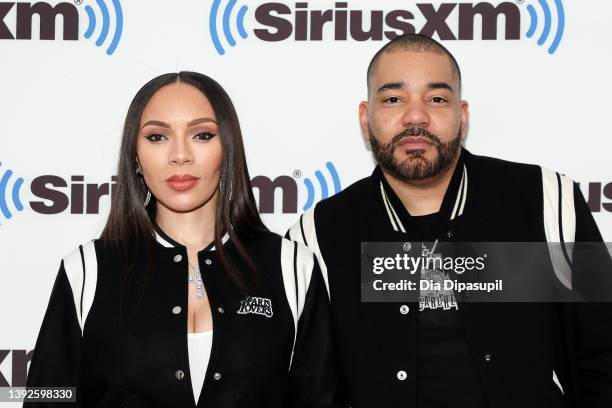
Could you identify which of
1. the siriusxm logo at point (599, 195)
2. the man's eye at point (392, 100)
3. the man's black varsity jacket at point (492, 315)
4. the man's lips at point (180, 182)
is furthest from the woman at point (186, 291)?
the siriusxm logo at point (599, 195)

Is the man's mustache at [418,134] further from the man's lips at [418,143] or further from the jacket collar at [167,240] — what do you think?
the jacket collar at [167,240]

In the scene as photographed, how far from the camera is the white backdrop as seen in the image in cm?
302

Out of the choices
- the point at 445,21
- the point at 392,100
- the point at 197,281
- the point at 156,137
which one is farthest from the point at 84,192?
the point at 445,21

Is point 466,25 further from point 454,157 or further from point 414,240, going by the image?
point 414,240

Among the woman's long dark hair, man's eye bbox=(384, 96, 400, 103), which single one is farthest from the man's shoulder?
the woman's long dark hair

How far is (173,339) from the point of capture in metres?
2.11

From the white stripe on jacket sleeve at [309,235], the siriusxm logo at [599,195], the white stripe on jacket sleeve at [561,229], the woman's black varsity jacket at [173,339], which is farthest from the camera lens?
the siriusxm logo at [599,195]

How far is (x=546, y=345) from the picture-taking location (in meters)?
2.44

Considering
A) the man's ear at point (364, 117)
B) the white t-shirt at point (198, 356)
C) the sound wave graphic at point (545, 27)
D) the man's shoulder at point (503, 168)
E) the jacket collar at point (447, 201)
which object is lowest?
the white t-shirt at point (198, 356)

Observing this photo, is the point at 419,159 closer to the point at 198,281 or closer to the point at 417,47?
the point at 417,47

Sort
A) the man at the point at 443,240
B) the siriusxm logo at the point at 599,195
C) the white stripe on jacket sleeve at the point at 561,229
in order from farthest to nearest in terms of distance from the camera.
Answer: the siriusxm logo at the point at 599,195 → the white stripe on jacket sleeve at the point at 561,229 → the man at the point at 443,240

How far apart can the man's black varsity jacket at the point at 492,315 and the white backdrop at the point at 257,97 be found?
435 millimetres

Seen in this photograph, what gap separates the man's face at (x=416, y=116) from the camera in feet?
8.39

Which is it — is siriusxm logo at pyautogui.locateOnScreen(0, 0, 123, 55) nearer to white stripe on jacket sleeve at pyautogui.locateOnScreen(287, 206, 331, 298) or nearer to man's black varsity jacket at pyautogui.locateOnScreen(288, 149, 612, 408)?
white stripe on jacket sleeve at pyautogui.locateOnScreen(287, 206, 331, 298)
